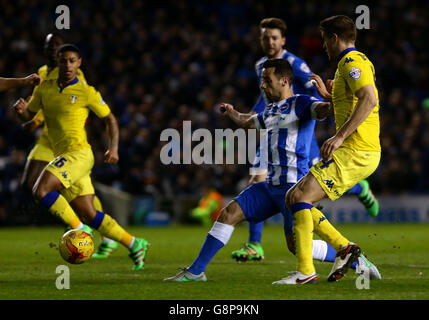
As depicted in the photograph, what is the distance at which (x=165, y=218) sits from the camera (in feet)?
56.6

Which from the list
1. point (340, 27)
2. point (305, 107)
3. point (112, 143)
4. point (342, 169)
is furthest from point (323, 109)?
point (112, 143)

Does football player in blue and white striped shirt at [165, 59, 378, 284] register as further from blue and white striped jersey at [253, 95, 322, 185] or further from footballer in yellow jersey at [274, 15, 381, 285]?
footballer in yellow jersey at [274, 15, 381, 285]

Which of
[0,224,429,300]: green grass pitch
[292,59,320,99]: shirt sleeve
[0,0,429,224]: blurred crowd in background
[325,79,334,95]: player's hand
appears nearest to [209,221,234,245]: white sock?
[0,224,429,300]: green grass pitch

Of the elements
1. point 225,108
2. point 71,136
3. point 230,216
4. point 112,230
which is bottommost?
point 112,230

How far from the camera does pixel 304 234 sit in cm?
604

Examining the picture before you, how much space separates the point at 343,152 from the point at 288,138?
638 millimetres

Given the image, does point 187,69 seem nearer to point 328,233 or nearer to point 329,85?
point 329,85

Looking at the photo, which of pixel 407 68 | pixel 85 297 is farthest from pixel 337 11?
pixel 85 297

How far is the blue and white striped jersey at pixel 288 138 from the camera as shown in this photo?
21.3 ft

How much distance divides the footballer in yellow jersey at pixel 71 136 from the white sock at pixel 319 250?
6.21 feet

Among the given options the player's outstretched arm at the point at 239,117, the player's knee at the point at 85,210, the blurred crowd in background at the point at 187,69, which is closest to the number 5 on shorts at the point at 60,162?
the player's knee at the point at 85,210

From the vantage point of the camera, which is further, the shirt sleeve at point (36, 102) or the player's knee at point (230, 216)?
the shirt sleeve at point (36, 102)

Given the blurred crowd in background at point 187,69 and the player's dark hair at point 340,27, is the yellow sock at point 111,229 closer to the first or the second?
the player's dark hair at point 340,27

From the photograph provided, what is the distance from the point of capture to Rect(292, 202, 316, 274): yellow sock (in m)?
6.02
